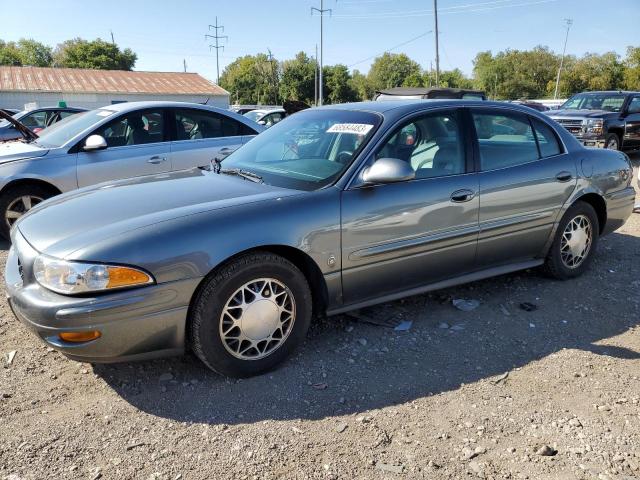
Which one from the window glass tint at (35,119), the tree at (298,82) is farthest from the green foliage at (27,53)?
the window glass tint at (35,119)

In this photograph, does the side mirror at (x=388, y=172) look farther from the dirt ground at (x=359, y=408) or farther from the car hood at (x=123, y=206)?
the dirt ground at (x=359, y=408)

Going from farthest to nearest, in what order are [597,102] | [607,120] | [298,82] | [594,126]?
[298,82], [597,102], [607,120], [594,126]

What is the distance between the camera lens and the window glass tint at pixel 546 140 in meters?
4.25

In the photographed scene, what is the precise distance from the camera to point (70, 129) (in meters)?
6.07

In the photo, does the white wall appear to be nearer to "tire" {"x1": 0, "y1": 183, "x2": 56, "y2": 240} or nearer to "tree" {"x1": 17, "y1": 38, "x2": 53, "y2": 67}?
"tire" {"x1": 0, "y1": 183, "x2": 56, "y2": 240}

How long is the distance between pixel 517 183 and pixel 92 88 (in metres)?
41.2

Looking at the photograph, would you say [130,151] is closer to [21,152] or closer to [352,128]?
[21,152]

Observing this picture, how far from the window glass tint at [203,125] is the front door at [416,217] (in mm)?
3508

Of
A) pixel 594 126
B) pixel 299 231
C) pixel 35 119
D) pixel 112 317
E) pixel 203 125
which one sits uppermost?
pixel 35 119

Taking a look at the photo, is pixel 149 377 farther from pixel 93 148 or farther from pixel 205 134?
pixel 205 134

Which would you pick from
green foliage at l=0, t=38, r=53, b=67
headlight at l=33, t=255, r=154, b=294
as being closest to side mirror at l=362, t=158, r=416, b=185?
headlight at l=33, t=255, r=154, b=294

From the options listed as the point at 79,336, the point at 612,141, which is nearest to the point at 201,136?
the point at 79,336

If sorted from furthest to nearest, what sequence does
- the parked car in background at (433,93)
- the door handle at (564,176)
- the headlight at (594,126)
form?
the headlight at (594,126), the parked car in background at (433,93), the door handle at (564,176)

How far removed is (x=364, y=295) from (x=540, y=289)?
1865mm
